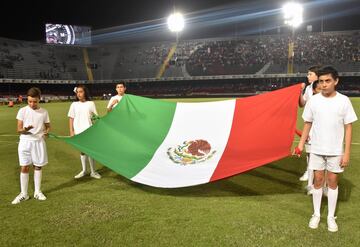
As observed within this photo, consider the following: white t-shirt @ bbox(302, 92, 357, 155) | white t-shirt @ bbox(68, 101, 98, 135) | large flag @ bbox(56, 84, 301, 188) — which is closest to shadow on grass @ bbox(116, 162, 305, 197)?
large flag @ bbox(56, 84, 301, 188)

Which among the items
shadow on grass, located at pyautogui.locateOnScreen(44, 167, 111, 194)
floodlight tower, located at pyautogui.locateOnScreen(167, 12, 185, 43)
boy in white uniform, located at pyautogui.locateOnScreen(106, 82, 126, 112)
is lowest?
shadow on grass, located at pyautogui.locateOnScreen(44, 167, 111, 194)

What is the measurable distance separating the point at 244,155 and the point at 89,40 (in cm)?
5285

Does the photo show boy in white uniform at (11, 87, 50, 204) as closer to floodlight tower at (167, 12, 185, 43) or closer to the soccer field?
the soccer field

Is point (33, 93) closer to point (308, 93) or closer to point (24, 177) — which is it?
point (24, 177)

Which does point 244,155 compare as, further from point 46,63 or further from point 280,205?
point 46,63

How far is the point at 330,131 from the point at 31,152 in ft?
13.5

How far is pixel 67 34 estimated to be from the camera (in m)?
52.1

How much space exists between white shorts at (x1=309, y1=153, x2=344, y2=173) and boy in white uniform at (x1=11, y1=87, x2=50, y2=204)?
3823 millimetres

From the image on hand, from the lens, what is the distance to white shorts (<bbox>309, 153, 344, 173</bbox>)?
156 inches

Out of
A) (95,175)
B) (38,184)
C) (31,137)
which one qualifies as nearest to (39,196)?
(38,184)

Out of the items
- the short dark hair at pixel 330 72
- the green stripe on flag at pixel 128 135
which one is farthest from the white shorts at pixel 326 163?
the green stripe on flag at pixel 128 135

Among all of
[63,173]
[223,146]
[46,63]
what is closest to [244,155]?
[223,146]

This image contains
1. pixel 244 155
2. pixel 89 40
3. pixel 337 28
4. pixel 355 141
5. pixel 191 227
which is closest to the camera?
pixel 191 227

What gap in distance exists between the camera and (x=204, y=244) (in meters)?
3.72
